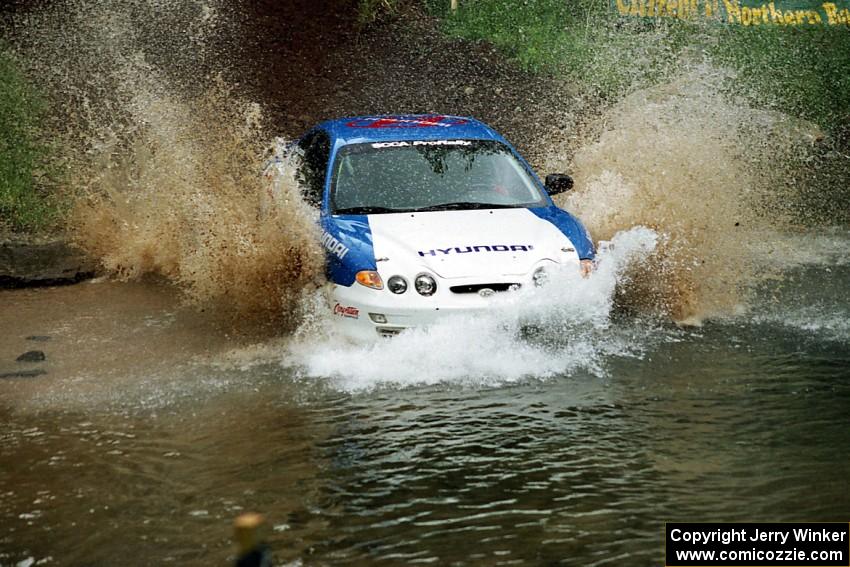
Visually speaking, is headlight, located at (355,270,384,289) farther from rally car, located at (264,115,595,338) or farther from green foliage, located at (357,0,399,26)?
green foliage, located at (357,0,399,26)

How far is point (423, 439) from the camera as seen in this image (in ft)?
20.6

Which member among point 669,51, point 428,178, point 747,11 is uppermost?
point 747,11

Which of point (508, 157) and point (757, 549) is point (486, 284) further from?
point (757, 549)

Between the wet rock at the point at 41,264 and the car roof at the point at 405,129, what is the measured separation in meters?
3.25

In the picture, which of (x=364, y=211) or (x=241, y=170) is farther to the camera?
(x=241, y=170)

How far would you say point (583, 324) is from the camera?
7.89 m

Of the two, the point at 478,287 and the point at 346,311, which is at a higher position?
the point at 478,287

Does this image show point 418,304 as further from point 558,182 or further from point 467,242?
point 558,182

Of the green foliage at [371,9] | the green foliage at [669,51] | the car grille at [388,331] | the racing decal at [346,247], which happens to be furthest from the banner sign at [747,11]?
the car grille at [388,331]

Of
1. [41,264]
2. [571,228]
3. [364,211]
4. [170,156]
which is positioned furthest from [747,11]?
[41,264]

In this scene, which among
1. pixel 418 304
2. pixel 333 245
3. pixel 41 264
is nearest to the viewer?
pixel 418 304

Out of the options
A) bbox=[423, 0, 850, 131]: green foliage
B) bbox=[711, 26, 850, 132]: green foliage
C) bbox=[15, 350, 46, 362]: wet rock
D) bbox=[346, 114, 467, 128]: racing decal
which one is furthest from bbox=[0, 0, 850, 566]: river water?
bbox=[423, 0, 850, 131]: green foliage

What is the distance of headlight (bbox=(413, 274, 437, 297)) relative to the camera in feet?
25.0

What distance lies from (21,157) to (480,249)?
8866mm
